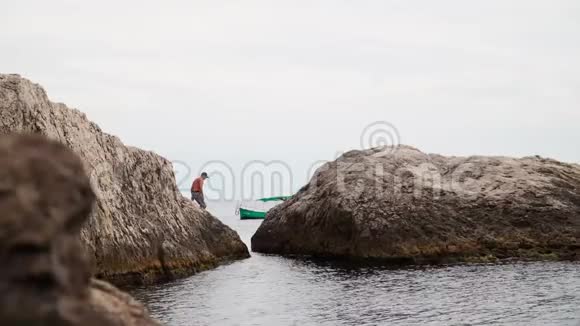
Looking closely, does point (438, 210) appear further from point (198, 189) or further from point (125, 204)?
point (198, 189)

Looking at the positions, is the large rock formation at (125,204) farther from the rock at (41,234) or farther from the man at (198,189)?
the rock at (41,234)

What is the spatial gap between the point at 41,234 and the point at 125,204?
2188 centimetres

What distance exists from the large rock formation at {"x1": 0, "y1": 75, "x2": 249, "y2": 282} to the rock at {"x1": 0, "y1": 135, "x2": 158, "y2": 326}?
57.9ft

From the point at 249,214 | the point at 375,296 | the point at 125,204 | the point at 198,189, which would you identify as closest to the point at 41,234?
the point at 375,296

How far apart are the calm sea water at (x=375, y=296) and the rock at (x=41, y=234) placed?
41.7 ft

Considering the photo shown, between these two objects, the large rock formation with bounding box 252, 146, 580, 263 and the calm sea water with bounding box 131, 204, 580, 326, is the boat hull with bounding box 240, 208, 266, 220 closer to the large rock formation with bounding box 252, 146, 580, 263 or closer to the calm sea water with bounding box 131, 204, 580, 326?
the large rock formation with bounding box 252, 146, 580, 263

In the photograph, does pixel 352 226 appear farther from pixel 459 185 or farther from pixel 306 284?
pixel 306 284

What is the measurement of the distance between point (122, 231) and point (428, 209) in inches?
596

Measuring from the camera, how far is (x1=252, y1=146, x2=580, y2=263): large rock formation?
31.8m

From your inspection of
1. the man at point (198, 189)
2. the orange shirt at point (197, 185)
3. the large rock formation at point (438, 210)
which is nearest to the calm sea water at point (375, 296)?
the large rock formation at point (438, 210)

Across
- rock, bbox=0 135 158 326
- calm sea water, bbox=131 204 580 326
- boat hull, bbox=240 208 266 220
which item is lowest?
calm sea water, bbox=131 204 580 326

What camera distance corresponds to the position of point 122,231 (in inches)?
976

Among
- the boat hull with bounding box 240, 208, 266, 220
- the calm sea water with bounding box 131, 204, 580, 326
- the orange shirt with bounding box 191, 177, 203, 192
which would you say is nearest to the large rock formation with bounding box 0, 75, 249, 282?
the calm sea water with bounding box 131, 204, 580, 326

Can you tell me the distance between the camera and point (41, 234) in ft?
16.1
